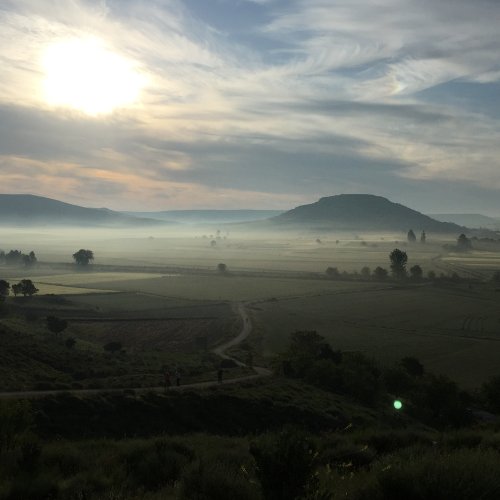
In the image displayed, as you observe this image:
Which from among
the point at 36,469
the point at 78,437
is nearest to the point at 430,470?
the point at 36,469

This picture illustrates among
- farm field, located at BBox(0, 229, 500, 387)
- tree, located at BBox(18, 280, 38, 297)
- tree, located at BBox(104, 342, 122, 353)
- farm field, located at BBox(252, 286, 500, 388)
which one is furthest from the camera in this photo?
tree, located at BBox(18, 280, 38, 297)

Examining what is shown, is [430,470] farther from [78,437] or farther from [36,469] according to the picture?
[78,437]

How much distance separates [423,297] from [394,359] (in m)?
54.2

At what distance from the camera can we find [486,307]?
9475 centimetres

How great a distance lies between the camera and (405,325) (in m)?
80.2

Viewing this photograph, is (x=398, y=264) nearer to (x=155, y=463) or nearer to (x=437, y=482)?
(x=155, y=463)

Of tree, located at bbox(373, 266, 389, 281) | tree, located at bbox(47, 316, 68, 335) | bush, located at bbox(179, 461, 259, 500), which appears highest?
bush, located at bbox(179, 461, 259, 500)

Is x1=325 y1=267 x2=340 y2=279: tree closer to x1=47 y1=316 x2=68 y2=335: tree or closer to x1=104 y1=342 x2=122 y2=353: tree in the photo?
x1=47 y1=316 x2=68 y2=335: tree

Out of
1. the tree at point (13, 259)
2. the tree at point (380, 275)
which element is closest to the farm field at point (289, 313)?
the tree at point (380, 275)

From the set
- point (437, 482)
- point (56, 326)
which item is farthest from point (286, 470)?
point (56, 326)

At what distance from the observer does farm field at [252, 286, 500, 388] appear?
196 feet

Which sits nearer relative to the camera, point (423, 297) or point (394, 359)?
point (394, 359)

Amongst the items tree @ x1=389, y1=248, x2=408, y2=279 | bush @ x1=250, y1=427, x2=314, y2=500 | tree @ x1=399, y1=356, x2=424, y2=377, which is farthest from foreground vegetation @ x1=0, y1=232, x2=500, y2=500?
tree @ x1=389, y1=248, x2=408, y2=279

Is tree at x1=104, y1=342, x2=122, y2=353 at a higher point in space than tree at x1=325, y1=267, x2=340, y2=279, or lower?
lower
